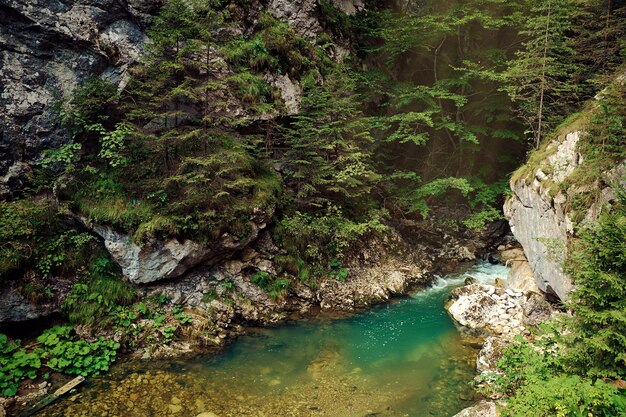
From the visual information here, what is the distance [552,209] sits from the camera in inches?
324

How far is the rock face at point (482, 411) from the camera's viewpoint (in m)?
5.70

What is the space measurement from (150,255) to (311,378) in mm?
5427

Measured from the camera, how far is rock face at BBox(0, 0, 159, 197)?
925 centimetres

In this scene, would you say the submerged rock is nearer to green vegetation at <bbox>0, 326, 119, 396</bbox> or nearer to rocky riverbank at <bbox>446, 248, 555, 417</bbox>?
rocky riverbank at <bbox>446, 248, 555, 417</bbox>

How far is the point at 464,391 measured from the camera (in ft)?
23.0

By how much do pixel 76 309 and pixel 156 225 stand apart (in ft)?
9.29

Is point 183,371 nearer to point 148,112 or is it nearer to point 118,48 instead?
point 148,112

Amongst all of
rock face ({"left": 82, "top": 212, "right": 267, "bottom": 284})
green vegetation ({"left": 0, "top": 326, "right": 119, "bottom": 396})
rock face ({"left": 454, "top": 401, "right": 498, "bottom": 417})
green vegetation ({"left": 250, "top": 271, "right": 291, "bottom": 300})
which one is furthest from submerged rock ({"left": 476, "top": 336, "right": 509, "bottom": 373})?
green vegetation ({"left": 0, "top": 326, "right": 119, "bottom": 396})

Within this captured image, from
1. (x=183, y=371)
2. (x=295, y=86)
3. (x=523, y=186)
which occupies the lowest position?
(x=183, y=371)

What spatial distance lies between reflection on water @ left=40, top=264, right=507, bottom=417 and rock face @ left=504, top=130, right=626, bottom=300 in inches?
112

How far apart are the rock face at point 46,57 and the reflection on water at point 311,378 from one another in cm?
703

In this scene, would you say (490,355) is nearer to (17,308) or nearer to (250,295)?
(250,295)

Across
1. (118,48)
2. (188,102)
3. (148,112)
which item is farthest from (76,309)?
(118,48)

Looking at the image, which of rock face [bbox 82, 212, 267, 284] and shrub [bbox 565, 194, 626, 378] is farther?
rock face [bbox 82, 212, 267, 284]
